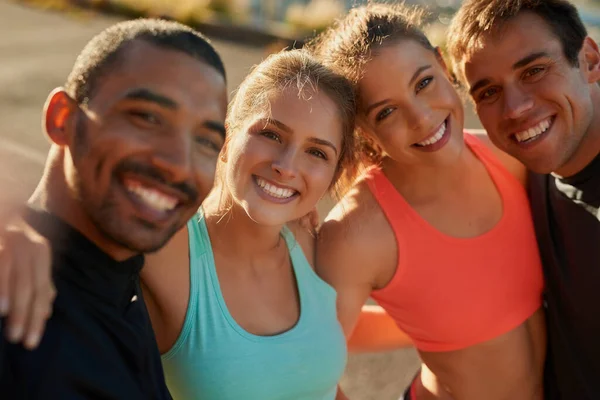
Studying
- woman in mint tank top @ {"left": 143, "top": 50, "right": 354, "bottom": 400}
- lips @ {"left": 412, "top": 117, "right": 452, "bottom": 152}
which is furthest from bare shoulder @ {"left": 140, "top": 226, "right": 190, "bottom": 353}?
lips @ {"left": 412, "top": 117, "right": 452, "bottom": 152}

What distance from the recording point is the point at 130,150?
1432 mm

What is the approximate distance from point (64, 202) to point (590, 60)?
2.09m

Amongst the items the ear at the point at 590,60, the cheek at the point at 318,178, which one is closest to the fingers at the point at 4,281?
the cheek at the point at 318,178

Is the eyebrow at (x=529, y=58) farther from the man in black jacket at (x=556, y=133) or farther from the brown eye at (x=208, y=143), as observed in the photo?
the brown eye at (x=208, y=143)

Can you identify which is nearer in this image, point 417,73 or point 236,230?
point 236,230

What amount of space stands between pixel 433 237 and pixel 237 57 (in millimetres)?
7505

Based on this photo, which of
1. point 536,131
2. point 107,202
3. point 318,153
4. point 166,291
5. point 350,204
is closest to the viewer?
point 107,202

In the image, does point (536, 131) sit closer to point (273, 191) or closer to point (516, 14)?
point (516, 14)

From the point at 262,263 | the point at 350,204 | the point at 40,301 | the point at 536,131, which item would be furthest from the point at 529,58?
the point at 40,301

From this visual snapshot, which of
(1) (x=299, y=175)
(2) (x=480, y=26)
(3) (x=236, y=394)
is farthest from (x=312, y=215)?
(2) (x=480, y=26)

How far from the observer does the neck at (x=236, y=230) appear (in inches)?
87.7

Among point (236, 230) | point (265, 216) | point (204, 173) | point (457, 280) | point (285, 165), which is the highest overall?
point (204, 173)

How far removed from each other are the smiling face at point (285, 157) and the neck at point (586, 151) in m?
0.91

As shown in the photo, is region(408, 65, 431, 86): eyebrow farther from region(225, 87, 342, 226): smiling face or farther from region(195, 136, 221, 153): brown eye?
region(195, 136, 221, 153): brown eye
